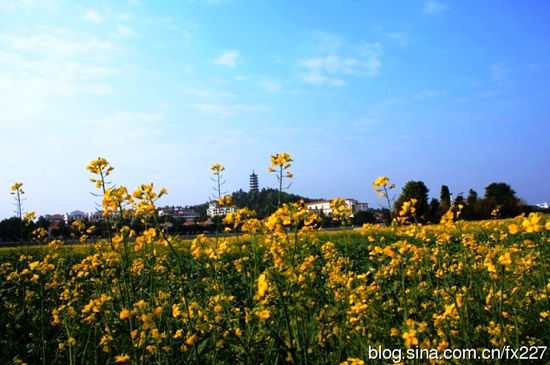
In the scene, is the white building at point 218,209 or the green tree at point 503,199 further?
the green tree at point 503,199

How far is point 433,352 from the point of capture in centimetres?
185

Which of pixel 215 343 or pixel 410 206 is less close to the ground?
pixel 410 206

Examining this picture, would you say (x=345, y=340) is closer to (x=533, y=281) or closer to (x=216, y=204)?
(x=216, y=204)

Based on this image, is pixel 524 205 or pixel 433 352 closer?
pixel 433 352

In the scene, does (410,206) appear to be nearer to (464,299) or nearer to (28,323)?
(464,299)

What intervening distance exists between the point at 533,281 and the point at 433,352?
194 centimetres

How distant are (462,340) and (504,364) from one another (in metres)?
0.31

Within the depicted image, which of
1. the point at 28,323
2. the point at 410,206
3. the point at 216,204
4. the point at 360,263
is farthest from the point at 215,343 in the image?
the point at 360,263

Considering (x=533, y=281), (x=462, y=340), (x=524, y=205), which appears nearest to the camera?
(x=462, y=340)

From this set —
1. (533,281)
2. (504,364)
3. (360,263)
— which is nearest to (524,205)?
(360,263)

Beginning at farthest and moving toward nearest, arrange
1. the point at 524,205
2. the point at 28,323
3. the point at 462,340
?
the point at 524,205
the point at 28,323
the point at 462,340

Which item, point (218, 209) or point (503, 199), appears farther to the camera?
point (503, 199)

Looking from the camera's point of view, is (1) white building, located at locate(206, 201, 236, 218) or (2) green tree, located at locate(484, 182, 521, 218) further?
(2) green tree, located at locate(484, 182, 521, 218)

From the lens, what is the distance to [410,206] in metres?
3.02
